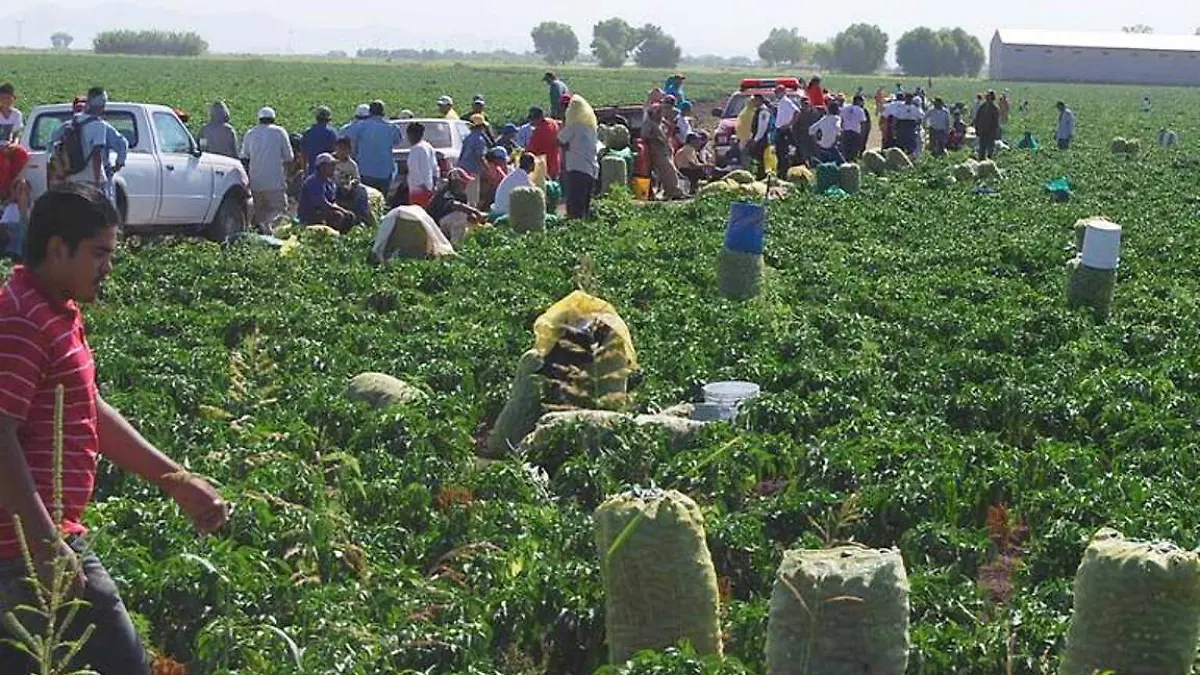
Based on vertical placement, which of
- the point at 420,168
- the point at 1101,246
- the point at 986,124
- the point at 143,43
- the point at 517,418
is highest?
the point at 986,124

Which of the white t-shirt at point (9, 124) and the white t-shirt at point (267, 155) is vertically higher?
the white t-shirt at point (9, 124)

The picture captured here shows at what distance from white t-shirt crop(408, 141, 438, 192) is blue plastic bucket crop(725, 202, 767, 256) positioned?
18.9 feet

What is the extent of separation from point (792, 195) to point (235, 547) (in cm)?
1690

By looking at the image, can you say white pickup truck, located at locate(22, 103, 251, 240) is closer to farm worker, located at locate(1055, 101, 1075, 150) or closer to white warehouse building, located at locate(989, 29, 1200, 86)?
farm worker, located at locate(1055, 101, 1075, 150)

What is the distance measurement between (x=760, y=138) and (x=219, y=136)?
10.6 m

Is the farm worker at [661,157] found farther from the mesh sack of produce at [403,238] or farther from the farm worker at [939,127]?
the farm worker at [939,127]

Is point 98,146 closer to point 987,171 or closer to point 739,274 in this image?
point 739,274

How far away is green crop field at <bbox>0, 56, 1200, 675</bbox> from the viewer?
5.90 metres

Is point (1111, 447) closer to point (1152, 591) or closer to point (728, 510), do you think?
point (728, 510)

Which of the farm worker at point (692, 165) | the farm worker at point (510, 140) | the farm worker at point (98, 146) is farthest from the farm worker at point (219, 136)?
the farm worker at point (692, 165)

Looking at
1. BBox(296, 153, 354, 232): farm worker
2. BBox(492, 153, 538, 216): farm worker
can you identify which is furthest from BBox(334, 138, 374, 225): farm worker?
BBox(492, 153, 538, 216): farm worker

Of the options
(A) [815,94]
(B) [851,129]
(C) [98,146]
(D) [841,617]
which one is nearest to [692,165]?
(B) [851,129]

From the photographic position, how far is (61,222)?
4145mm

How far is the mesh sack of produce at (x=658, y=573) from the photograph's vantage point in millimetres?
5457
